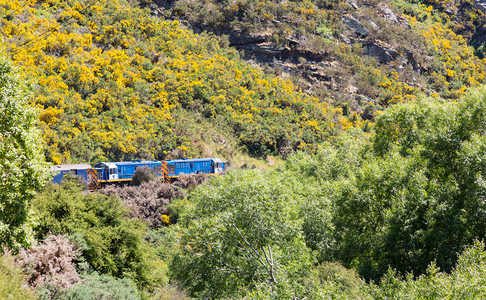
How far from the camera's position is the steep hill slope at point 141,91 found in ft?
121

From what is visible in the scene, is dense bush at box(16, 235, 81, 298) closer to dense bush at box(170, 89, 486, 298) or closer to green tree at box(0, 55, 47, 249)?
green tree at box(0, 55, 47, 249)

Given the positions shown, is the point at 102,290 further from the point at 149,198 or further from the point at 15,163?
the point at 149,198

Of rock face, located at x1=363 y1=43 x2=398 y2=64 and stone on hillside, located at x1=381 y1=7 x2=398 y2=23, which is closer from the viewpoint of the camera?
rock face, located at x1=363 y1=43 x2=398 y2=64

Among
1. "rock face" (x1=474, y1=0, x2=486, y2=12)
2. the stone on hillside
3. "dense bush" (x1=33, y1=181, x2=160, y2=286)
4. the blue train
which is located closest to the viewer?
"dense bush" (x1=33, y1=181, x2=160, y2=286)

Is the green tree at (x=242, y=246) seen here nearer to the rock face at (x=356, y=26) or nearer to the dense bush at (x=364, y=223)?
the dense bush at (x=364, y=223)

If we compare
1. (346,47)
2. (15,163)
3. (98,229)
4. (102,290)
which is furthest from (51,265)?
(346,47)

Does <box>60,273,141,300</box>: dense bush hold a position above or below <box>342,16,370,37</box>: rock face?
above

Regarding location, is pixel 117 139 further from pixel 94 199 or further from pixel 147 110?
pixel 94 199

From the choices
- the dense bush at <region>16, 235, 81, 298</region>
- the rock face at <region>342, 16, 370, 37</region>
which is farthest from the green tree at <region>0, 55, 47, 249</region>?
the rock face at <region>342, 16, 370, 37</region>

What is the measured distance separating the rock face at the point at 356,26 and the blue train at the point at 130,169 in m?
55.5

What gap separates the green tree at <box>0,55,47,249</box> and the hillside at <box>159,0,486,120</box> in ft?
191

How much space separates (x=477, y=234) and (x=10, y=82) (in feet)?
55.5

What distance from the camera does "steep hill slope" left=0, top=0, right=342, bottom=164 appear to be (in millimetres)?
36878

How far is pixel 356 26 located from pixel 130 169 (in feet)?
220
